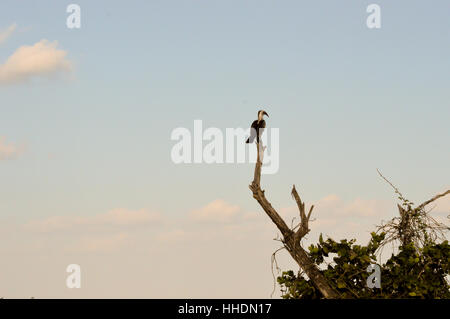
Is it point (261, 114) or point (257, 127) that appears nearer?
point (257, 127)

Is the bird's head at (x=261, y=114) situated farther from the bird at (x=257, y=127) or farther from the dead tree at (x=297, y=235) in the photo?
the dead tree at (x=297, y=235)

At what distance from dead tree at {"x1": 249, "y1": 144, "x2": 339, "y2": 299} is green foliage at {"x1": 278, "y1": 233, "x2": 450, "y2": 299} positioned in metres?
0.20

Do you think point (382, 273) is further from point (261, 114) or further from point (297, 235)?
point (261, 114)

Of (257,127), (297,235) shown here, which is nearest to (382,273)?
(297,235)

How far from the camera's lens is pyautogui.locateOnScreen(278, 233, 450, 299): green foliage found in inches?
683

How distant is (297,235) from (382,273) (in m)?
2.62

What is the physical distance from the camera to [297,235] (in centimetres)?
1725

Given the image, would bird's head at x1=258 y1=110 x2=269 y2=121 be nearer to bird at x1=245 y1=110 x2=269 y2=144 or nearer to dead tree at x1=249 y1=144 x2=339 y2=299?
bird at x1=245 y1=110 x2=269 y2=144

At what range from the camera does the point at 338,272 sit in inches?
688

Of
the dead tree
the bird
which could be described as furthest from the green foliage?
the bird

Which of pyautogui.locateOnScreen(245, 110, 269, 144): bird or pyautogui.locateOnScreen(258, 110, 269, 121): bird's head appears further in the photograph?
pyautogui.locateOnScreen(258, 110, 269, 121): bird's head

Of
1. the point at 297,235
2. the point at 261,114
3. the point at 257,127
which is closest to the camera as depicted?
the point at 297,235

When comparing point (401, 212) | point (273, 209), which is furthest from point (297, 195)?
point (401, 212)
